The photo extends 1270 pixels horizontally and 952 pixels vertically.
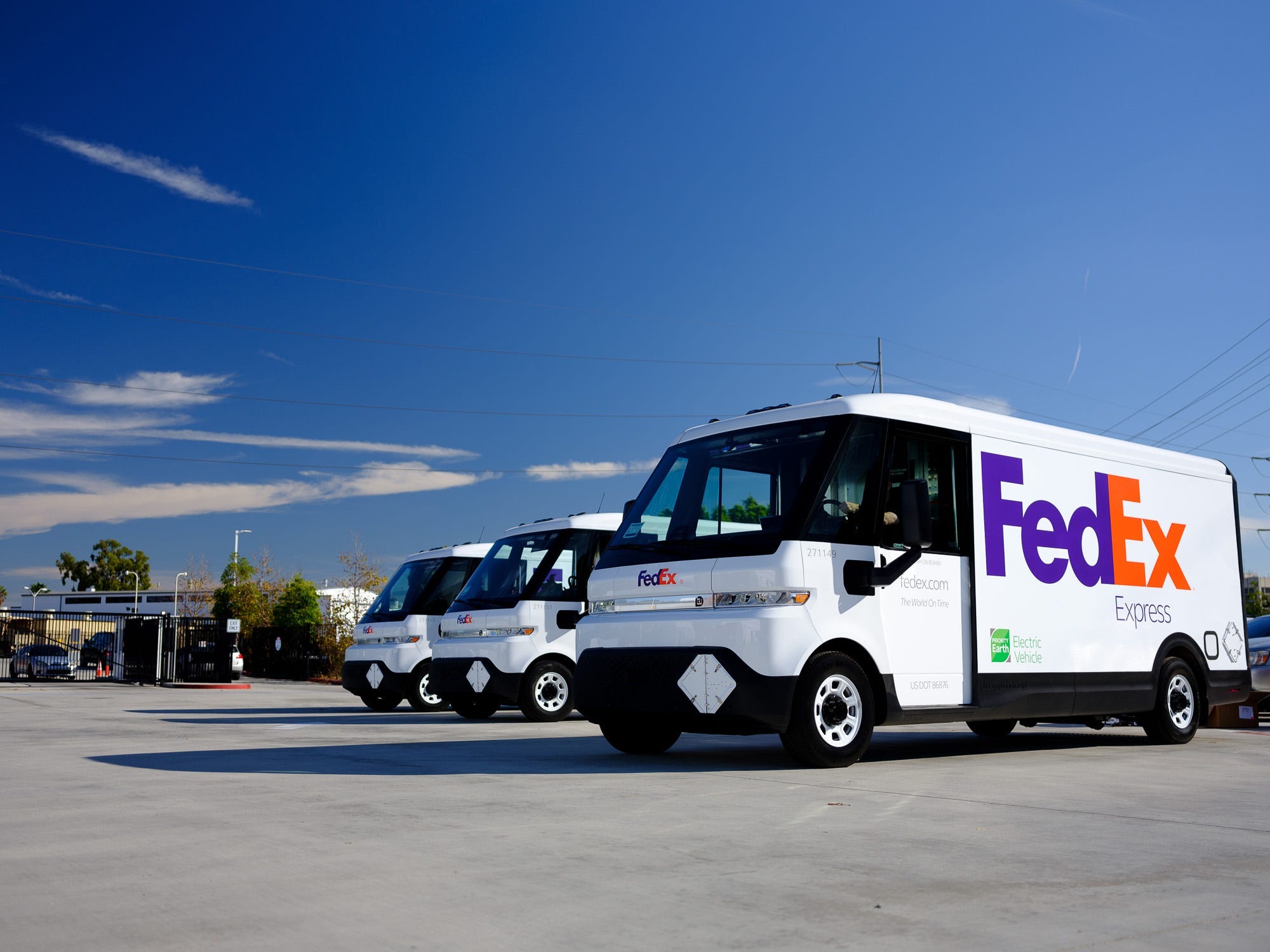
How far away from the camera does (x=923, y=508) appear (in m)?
8.91

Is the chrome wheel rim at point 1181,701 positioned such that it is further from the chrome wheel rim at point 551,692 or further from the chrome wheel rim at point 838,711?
the chrome wheel rim at point 551,692


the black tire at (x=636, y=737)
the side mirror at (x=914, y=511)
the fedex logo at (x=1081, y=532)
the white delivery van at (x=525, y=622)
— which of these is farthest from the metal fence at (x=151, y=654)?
the side mirror at (x=914, y=511)

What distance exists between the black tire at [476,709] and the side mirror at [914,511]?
7612 millimetres

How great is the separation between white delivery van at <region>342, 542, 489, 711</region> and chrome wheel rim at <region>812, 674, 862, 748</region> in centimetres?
932

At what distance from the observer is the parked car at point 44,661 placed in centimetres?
3750

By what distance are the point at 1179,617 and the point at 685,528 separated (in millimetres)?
6021

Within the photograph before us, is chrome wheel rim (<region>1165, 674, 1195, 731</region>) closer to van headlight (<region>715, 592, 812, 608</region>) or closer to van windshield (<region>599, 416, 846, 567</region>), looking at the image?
van windshield (<region>599, 416, 846, 567</region>)

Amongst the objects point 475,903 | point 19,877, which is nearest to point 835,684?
point 475,903

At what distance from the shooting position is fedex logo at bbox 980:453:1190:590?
1021 centimetres

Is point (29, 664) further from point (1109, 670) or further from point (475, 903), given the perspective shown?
point (475, 903)

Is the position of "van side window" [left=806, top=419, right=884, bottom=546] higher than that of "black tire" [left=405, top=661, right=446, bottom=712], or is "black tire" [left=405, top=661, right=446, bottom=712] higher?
"van side window" [left=806, top=419, right=884, bottom=546]

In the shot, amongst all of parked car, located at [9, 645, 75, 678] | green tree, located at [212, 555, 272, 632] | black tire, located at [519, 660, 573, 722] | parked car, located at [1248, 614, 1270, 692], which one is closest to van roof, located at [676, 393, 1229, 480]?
parked car, located at [1248, 614, 1270, 692]

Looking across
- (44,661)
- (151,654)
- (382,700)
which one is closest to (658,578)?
(382,700)

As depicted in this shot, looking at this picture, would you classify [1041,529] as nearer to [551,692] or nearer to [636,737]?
[636,737]
